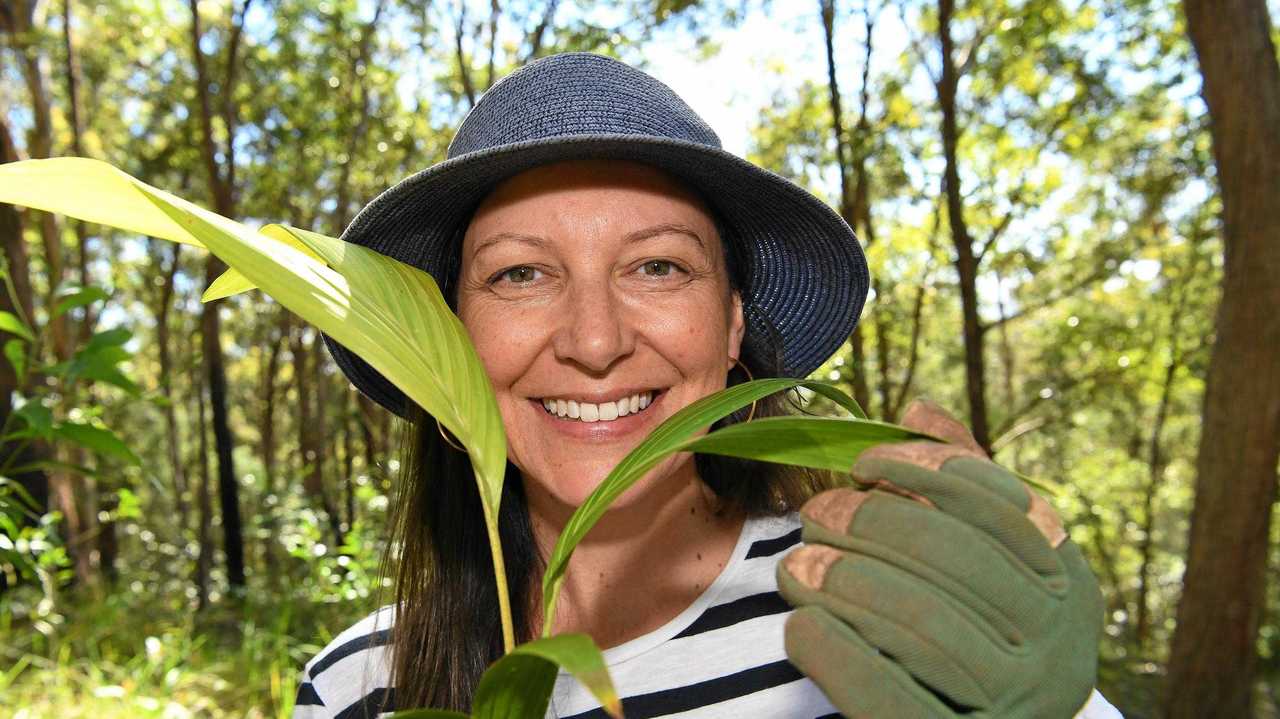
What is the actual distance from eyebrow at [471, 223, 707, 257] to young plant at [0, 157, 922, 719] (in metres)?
0.42

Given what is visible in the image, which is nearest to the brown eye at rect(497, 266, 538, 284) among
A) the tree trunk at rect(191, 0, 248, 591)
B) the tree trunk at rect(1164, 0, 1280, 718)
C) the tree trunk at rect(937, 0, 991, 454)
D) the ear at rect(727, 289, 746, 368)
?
the ear at rect(727, 289, 746, 368)

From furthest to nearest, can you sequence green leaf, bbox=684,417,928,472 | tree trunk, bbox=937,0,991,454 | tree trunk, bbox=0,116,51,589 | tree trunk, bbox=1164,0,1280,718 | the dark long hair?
tree trunk, bbox=937,0,991,454 → tree trunk, bbox=0,116,51,589 → tree trunk, bbox=1164,0,1280,718 → the dark long hair → green leaf, bbox=684,417,928,472

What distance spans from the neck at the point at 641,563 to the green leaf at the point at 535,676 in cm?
71

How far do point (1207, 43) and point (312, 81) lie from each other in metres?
11.1

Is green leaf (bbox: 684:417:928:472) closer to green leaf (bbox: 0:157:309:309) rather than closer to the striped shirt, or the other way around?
green leaf (bbox: 0:157:309:309)

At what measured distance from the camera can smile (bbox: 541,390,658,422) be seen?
1.42 m

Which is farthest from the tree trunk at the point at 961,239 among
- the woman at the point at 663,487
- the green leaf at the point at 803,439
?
the green leaf at the point at 803,439

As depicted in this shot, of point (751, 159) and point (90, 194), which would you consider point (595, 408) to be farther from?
point (751, 159)

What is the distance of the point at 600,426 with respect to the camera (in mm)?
1420

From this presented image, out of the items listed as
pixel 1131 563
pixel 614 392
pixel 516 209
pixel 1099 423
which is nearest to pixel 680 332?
pixel 614 392

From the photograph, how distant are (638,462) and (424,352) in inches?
9.7

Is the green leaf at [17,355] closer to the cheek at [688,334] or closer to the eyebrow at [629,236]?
the eyebrow at [629,236]

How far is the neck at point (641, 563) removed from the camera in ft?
5.35

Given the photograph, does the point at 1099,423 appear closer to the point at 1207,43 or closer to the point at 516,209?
the point at 1207,43
